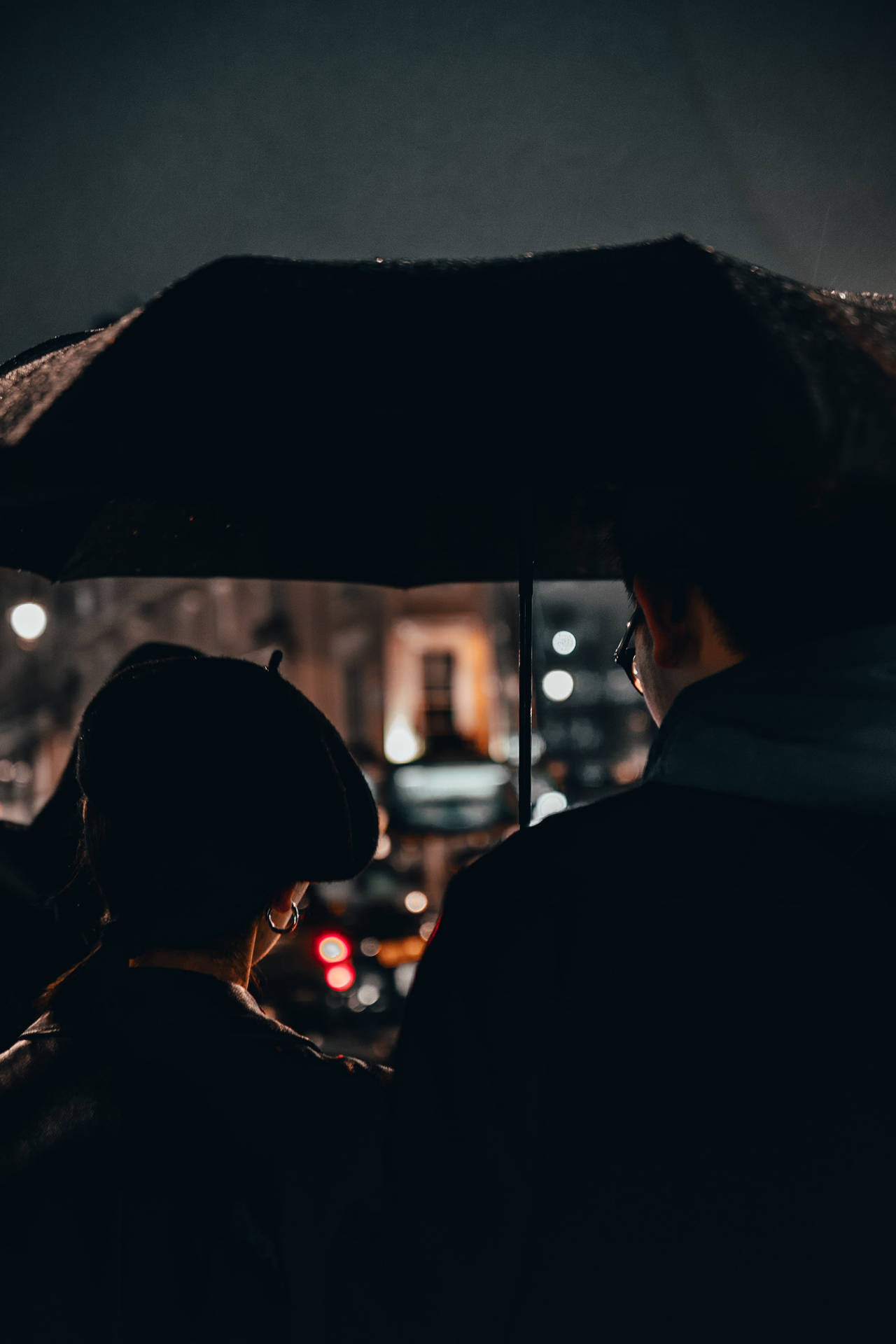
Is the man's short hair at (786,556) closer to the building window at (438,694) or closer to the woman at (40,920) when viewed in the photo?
the woman at (40,920)

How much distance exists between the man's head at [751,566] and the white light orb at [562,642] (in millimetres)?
81125

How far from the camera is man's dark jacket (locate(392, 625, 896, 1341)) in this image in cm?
108

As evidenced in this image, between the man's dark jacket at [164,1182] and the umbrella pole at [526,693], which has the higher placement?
the umbrella pole at [526,693]

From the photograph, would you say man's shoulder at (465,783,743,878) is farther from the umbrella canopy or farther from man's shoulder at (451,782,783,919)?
the umbrella canopy

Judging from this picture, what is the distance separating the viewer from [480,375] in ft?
4.91

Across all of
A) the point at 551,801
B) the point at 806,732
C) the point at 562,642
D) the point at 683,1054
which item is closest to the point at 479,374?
the point at 806,732

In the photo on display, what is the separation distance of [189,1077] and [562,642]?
85.2 meters

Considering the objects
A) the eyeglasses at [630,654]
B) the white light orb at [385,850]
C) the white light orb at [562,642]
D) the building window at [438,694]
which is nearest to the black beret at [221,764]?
the eyeglasses at [630,654]

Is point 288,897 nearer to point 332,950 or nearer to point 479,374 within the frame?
point 479,374

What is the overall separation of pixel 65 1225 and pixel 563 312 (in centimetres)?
161

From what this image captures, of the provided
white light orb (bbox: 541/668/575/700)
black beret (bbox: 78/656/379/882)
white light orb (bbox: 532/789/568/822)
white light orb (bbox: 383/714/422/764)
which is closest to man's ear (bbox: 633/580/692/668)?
black beret (bbox: 78/656/379/882)

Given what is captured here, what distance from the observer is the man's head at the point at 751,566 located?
50.2 inches

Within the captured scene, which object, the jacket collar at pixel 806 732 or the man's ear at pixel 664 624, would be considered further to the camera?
the man's ear at pixel 664 624

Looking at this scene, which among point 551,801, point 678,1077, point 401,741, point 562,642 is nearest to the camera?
point 678,1077
